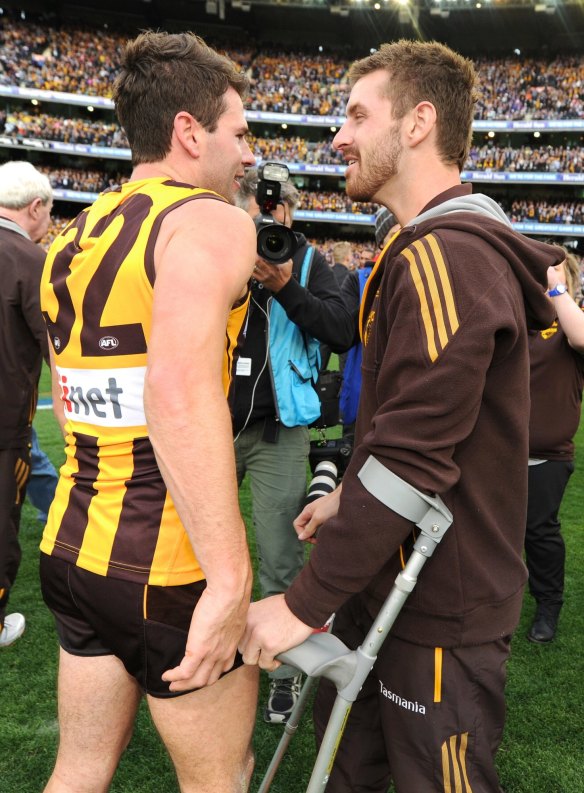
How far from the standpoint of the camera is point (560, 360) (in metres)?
3.08

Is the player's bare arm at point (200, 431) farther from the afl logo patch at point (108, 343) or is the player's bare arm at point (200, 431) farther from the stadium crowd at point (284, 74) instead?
the stadium crowd at point (284, 74)

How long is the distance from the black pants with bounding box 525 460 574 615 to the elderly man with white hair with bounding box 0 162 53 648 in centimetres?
253

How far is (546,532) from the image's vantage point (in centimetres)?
322

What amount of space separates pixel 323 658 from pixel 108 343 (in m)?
0.79

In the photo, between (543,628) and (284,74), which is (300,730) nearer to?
(543,628)

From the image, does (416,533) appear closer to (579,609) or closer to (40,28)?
(579,609)

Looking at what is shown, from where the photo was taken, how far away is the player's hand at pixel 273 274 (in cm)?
239

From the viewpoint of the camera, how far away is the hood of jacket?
125 centimetres

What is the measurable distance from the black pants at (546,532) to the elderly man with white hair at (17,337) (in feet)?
8.31

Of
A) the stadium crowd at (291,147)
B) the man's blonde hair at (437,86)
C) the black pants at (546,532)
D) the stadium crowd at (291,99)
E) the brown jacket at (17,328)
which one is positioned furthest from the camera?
the stadium crowd at (291,99)

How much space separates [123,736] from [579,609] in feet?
10.0

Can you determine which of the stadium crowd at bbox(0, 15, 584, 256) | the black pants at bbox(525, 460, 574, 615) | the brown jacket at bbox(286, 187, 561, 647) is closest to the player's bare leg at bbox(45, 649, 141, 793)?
the brown jacket at bbox(286, 187, 561, 647)

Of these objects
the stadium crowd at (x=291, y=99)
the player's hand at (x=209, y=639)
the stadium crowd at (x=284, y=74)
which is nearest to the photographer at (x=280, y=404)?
the player's hand at (x=209, y=639)

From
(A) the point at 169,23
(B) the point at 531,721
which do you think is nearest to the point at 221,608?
(B) the point at 531,721
